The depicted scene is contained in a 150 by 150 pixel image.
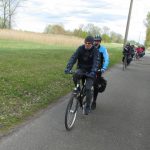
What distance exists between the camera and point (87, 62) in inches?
283

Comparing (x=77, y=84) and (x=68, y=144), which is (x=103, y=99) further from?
(x=68, y=144)

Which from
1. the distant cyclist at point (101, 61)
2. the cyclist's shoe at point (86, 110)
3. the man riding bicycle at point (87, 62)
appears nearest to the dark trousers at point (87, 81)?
the man riding bicycle at point (87, 62)

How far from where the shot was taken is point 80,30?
393ft

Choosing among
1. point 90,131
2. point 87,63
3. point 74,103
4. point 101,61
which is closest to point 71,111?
point 74,103

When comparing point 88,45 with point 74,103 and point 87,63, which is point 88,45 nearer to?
point 87,63

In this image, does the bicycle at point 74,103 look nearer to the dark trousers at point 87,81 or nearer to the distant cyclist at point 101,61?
the dark trousers at point 87,81

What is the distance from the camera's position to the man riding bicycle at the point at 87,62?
695 cm

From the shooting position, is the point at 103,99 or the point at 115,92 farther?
the point at 115,92

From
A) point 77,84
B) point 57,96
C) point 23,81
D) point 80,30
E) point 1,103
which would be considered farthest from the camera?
point 80,30

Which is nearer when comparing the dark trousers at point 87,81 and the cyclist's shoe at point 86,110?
the dark trousers at point 87,81

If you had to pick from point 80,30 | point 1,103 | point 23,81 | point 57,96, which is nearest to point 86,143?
point 1,103

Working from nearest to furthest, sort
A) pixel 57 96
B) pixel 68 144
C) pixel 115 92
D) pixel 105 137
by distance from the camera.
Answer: pixel 68 144
pixel 105 137
pixel 57 96
pixel 115 92

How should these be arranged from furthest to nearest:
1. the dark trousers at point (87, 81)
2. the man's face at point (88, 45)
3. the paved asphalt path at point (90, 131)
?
1. the dark trousers at point (87, 81)
2. the man's face at point (88, 45)
3. the paved asphalt path at point (90, 131)

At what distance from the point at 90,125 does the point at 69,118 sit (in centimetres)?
62
